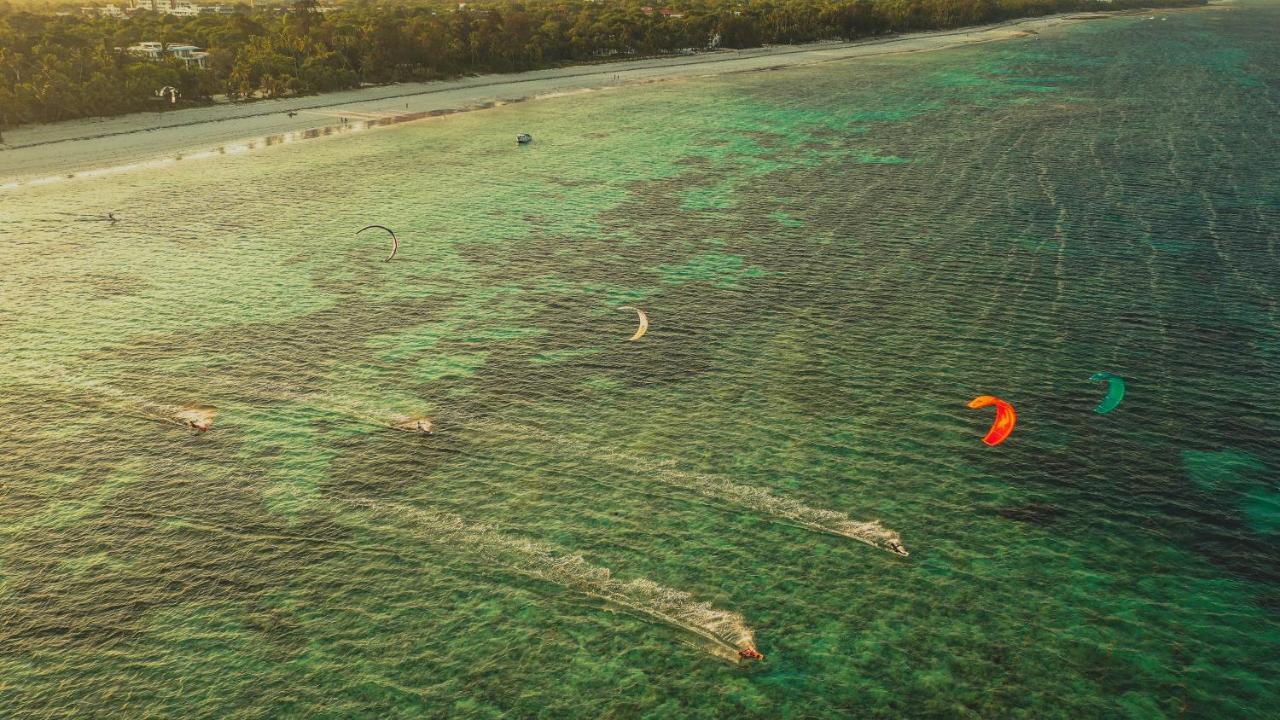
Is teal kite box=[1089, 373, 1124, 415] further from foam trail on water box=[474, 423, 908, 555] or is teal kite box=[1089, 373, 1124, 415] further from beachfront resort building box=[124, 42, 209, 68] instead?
beachfront resort building box=[124, 42, 209, 68]

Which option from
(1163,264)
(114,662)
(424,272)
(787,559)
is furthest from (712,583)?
(1163,264)

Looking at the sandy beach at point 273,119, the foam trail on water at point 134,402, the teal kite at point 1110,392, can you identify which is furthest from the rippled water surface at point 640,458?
the sandy beach at point 273,119

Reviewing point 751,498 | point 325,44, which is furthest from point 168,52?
point 751,498

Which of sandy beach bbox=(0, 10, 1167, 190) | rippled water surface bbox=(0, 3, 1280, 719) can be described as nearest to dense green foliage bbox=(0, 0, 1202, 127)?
sandy beach bbox=(0, 10, 1167, 190)

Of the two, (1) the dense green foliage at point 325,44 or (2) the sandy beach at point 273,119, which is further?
(1) the dense green foliage at point 325,44

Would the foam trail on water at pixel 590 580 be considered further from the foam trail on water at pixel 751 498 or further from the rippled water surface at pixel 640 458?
the foam trail on water at pixel 751 498

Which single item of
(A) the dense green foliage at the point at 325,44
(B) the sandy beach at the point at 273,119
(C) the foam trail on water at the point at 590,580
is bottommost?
(C) the foam trail on water at the point at 590,580

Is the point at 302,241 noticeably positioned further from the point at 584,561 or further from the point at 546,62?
the point at 546,62
